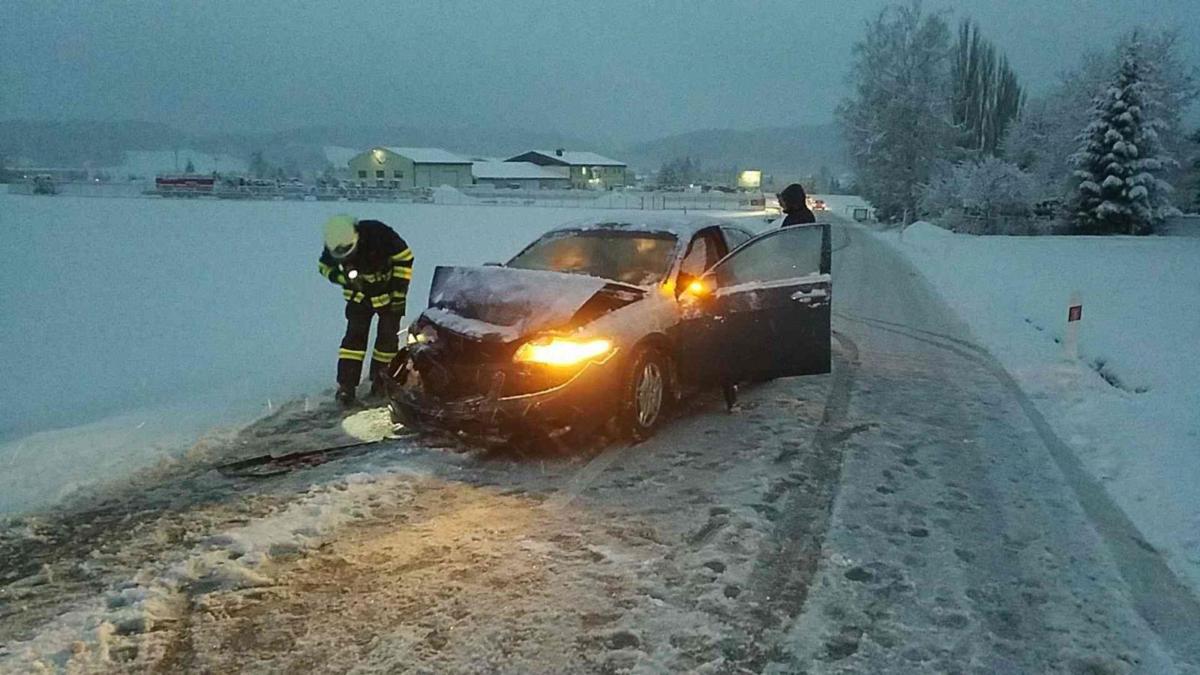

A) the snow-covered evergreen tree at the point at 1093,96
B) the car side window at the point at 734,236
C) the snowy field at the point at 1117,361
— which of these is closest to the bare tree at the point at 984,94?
the snow-covered evergreen tree at the point at 1093,96

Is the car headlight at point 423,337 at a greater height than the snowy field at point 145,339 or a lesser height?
greater

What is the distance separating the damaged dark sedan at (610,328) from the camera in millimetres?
5668

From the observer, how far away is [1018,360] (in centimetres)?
1008

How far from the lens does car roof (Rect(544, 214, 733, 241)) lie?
733cm

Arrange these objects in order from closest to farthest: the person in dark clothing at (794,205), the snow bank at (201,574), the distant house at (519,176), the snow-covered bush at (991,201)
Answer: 1. the snow bank at (201,574)
2. the person in dark clothing at (794,205)
3. the snow-covered bush at (991,201)
4. the distant house at (519,176)

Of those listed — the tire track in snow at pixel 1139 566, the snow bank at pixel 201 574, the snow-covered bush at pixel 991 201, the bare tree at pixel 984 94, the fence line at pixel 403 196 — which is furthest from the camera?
the bare tree at pixel 984 94

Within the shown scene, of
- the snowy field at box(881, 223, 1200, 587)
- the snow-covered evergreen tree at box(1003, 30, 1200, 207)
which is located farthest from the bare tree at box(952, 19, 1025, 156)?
the snowy field at box(881, 223, 1200, 587)

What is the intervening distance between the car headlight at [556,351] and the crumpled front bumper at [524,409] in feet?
0.29

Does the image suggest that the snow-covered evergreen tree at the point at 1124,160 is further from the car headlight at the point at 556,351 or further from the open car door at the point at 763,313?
the car headlight at the point at 556,351

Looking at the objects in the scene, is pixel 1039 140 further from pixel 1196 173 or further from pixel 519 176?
pixel 519 176

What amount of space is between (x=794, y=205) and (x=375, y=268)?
4848mm

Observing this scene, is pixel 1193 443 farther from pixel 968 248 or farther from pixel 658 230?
pixel 968 248

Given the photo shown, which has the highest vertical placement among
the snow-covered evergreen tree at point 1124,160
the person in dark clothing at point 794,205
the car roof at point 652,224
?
the snow-covered evergreen tree at point 1124,160

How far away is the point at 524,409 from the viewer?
5539 mm
